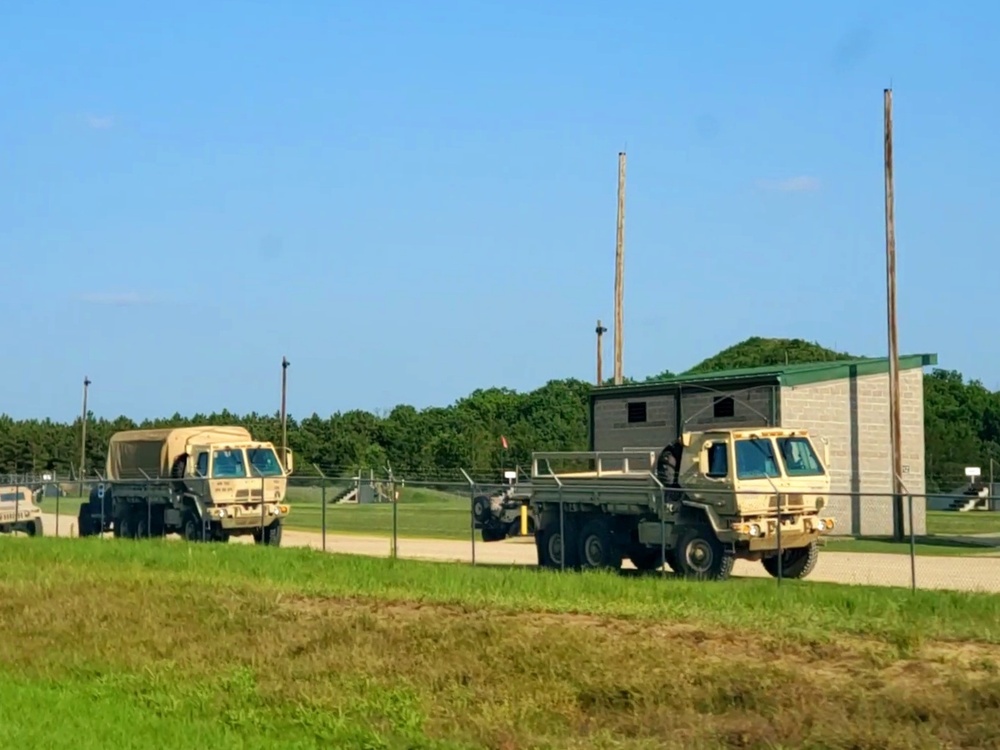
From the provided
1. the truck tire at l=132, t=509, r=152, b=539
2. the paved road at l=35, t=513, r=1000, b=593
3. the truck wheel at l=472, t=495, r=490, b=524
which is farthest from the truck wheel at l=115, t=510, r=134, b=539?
the truck wheel at l=472, t=495, r=490, b=524

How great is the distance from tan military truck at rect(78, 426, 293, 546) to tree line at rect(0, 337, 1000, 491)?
33868 millimetres

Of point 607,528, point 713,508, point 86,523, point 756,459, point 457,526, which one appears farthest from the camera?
point 86,523

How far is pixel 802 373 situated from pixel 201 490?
1532 cm

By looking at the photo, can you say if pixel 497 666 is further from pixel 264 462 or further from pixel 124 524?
pixel 124 524

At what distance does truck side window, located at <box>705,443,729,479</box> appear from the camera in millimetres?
25047

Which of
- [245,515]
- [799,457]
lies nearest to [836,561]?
[799,457]

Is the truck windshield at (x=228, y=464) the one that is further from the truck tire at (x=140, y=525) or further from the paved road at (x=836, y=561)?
the truck tire at (x=140, y=525)

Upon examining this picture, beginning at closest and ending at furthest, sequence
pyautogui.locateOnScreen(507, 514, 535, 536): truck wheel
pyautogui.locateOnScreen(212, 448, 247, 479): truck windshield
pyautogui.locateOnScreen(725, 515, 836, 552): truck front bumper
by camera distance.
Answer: pyautogui.locateOnScreen(725, 515, 836, 552): truck front bumper
pyautogui.locateOnScreen(507, 514, 535, 536): truck wheel
pyautogui.locateOnScreen(212, 448, 247, 479): truck windshield

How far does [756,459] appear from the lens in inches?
990

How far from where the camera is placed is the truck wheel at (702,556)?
2452 centimetres

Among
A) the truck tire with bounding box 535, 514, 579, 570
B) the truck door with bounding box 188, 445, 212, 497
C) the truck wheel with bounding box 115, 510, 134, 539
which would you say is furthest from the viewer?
the truck wheel with bounding box 115, 510, 134, 539

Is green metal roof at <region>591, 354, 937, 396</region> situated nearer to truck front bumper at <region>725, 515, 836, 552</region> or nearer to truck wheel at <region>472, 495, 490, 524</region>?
truck wheel at <region>472, 495, 490, 524</region>

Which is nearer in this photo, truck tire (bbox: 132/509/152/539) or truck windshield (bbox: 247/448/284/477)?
truck windshield (bbox: 247/448/284/477)

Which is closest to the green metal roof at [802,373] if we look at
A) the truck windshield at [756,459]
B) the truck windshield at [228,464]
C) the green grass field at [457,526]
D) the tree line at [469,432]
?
the green grass field at [457,526]
